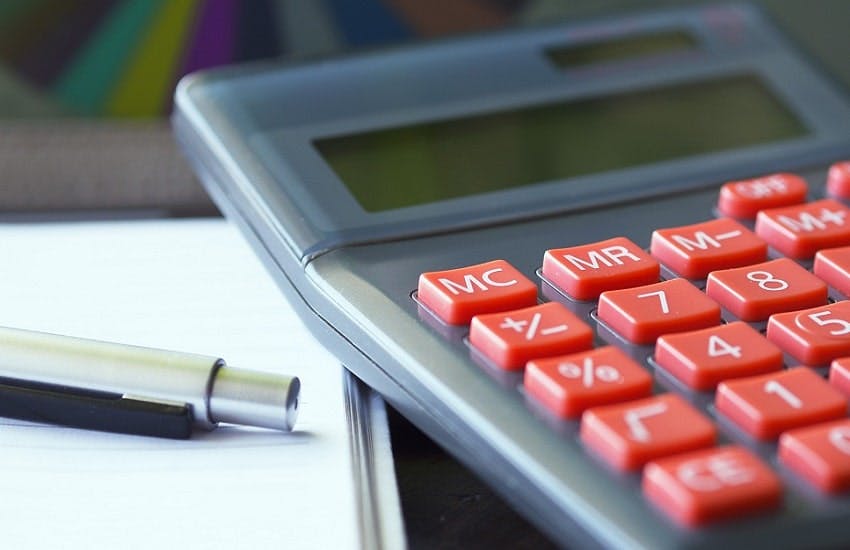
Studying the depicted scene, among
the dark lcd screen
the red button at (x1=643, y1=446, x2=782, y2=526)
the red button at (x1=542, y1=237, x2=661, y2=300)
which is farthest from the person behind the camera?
the dark lcd screen

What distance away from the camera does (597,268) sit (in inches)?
14.2

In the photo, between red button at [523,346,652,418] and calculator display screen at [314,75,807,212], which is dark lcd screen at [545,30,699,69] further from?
red button at [523,346,652,418]

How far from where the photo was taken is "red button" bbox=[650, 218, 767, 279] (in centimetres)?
37

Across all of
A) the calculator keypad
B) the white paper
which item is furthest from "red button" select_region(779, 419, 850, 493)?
the white paper

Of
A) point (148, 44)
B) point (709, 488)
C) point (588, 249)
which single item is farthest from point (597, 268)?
point (148, 44)

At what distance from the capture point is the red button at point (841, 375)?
12.0 inches

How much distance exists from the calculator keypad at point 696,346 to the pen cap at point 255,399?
0.16 ft

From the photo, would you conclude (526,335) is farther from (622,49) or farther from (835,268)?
(622,49)

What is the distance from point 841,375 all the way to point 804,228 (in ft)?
0.32

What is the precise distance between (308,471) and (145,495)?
0.04 metres

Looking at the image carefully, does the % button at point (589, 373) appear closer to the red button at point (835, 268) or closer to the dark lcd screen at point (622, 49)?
the red button at point (835, 268)

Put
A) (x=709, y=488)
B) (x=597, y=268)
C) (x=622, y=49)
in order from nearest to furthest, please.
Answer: (x=709, y=488) → (x=597, y=268) → (x=622, y=49)

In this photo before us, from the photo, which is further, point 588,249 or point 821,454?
point 588,249

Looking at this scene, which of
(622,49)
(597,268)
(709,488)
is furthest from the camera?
(622,49)
